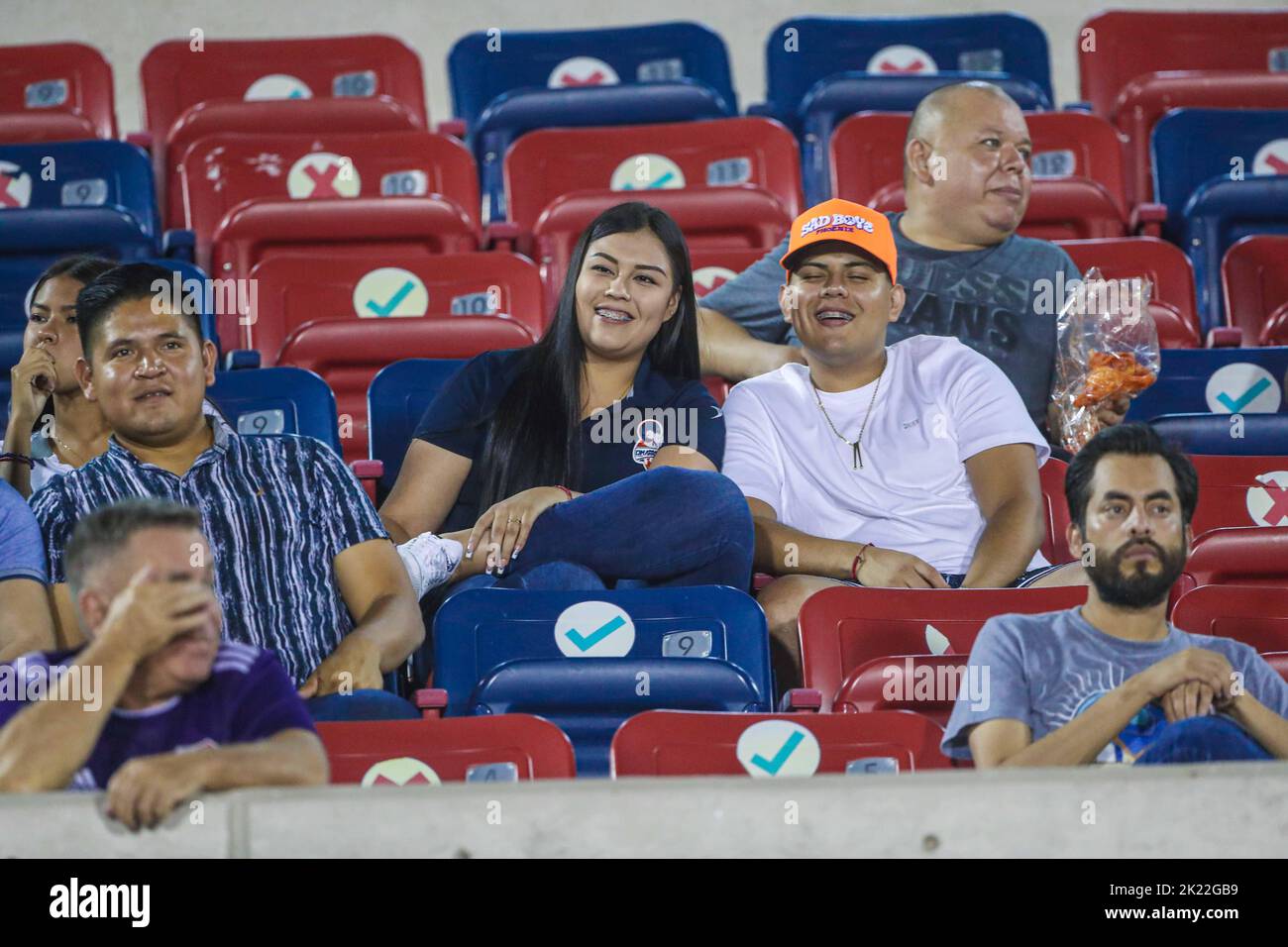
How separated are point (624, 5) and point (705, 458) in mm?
2793

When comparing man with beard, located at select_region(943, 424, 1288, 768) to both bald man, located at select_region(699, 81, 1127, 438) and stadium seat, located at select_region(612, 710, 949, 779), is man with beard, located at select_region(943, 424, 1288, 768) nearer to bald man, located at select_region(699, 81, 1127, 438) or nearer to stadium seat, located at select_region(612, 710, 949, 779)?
stadium seat, located at select_region(612, 710, 949, 779)

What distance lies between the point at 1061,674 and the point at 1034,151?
2250 mm

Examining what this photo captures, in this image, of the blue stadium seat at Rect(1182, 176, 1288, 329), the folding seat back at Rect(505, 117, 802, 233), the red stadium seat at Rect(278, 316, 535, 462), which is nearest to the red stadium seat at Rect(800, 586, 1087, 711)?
the red stadium seat at Rect(278, 316, 535, 462)

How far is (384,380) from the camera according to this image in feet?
10.6

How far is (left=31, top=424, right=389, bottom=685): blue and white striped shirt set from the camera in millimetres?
2539

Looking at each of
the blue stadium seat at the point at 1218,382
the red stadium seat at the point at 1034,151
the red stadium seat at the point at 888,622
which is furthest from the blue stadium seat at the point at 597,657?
the red stadium seat at the point at 1034,151

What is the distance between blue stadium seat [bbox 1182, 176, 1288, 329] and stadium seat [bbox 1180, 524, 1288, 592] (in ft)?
4.00

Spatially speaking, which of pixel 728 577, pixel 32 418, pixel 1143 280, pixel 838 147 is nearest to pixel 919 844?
pixel 728 577

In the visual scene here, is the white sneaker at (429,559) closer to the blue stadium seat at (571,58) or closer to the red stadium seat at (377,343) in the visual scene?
the red stadium seat at (377,343)

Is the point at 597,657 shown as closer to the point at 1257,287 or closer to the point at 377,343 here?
the point at 377,343

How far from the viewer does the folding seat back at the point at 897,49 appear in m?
4.71

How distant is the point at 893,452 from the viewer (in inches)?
123

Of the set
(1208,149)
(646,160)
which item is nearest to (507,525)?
(646,160)

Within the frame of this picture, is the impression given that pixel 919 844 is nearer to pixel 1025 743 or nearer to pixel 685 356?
pixel 1025 743
